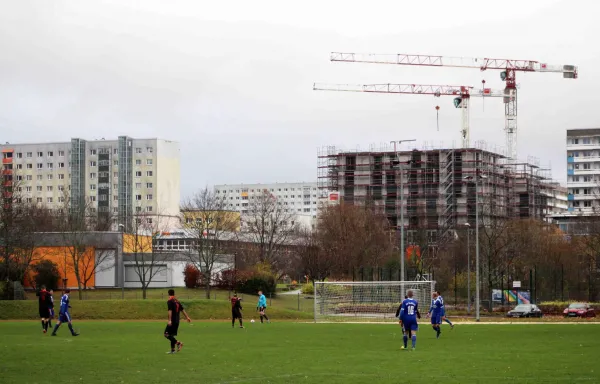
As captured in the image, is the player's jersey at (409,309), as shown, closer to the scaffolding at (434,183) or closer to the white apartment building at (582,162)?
the scaffolding at (434,183)

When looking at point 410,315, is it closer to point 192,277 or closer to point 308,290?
point 308,290

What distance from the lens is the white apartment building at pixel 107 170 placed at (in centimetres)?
16925

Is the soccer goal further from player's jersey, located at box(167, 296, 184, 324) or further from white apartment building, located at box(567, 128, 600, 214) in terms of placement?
white apartment building, located at box(567, 128, 600, 214)

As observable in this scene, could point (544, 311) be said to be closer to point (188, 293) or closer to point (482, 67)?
point (188, 293)

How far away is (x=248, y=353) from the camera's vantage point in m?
27.2

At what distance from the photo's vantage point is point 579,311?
60.4m

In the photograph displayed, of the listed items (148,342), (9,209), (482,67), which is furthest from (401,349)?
(482,67)

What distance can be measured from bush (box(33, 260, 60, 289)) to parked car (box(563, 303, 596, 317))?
4829 centimetres

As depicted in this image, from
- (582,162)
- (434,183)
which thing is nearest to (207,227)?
(434,183)

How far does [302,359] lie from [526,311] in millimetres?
41755

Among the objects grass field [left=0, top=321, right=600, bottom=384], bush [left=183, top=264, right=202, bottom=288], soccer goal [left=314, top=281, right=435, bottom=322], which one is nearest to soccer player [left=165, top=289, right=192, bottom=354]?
grass field [left=0, top=321, right=600, bottom=384]

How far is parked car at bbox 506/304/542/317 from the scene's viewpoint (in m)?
62.3

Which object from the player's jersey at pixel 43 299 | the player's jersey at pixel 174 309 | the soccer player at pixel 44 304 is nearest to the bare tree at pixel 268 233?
the soccer player at pixel 44 304

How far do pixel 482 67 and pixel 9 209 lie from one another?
132 metres
